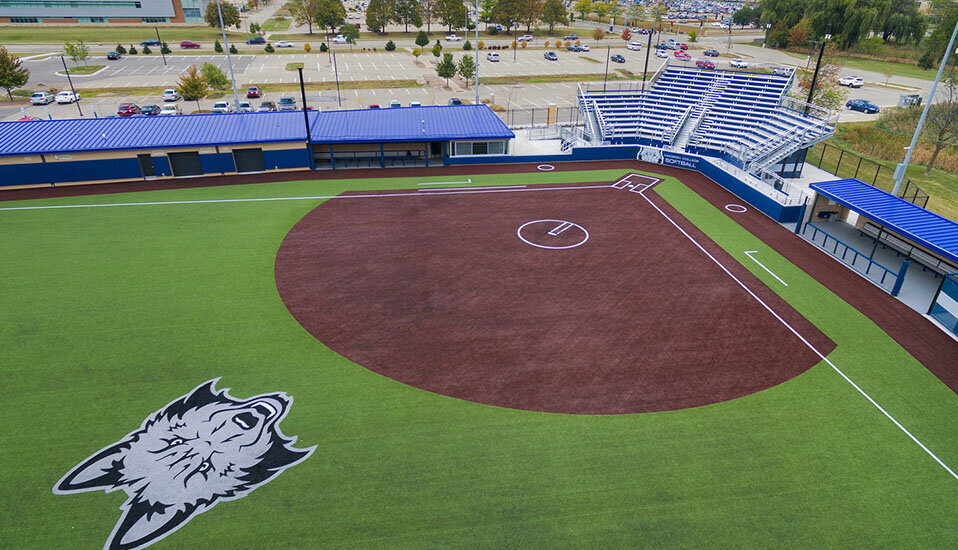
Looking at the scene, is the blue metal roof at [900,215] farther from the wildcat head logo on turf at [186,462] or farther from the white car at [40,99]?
the white car at [40,99]

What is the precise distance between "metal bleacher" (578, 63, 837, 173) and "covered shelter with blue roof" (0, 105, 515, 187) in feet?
45.2

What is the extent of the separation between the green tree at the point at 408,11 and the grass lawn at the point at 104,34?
38.9 metres

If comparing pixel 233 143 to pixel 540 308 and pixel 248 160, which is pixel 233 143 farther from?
pixel 540 308

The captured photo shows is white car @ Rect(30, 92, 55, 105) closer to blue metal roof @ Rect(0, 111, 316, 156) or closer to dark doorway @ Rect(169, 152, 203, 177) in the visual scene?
blue metal roof @ Rect(0, 111, 316, 156)

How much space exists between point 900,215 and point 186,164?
47.8 m

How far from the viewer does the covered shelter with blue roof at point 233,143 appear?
3816 centimetres

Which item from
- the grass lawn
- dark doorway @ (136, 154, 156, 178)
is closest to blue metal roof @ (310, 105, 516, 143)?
dark doorway @ (136, 154, 156, 178)

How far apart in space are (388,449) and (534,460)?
4.52 metres

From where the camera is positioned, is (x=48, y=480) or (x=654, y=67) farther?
(x=654, y=67)

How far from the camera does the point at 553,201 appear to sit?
36.0 meters

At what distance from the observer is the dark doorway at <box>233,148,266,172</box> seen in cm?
4109

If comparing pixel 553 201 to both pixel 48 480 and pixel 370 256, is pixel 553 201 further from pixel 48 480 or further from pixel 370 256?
pixel 48 480

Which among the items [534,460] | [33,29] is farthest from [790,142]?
[33,29]

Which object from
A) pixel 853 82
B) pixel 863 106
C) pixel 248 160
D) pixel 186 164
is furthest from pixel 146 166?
pixel 853 82
